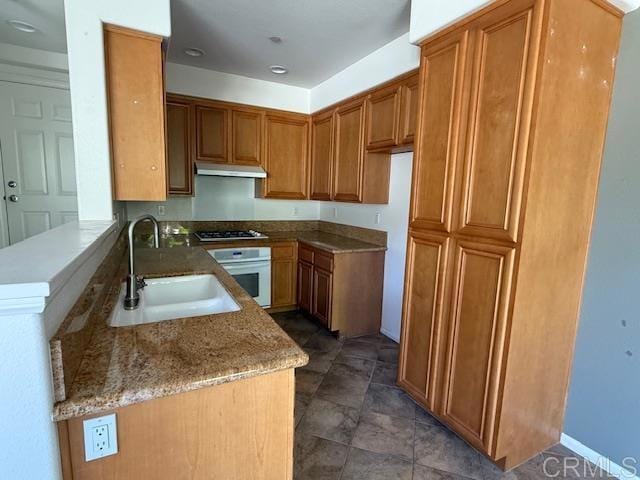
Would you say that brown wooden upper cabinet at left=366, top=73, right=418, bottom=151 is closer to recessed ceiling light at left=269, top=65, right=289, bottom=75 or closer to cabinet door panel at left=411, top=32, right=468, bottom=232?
cabinet door panel at left=411, top=32, right=468, bottom=232

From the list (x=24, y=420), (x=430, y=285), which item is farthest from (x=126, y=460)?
(x=430, y=285)

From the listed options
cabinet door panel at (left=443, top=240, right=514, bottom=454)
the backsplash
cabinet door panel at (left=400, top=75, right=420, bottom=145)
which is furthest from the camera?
the backsplash

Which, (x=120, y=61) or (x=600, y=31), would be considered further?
(x=120, y=61)

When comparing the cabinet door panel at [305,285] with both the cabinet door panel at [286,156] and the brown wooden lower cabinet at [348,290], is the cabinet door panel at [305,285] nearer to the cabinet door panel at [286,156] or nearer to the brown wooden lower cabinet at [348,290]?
→ the brown wooden lower cabinet at [348,290]

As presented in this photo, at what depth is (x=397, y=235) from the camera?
307 centimetres

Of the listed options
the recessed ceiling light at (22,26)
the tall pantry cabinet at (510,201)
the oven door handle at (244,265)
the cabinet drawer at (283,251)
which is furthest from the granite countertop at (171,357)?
the recessed ceiling light at (22,26)

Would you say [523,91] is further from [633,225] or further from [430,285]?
[430,285]

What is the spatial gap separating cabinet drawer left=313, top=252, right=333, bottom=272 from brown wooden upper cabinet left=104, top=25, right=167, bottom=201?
155cm

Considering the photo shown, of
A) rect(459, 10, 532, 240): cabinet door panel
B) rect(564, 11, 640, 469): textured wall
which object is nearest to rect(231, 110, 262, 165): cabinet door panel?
rect(459, 10, 532, 240): cabinet door panel

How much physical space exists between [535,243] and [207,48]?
2.92 m

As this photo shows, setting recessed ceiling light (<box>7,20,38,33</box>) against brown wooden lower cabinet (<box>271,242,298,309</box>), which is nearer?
recessed ceiling light (<box>7,20,38,33</box>)

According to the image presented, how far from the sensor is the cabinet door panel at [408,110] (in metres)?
2.45

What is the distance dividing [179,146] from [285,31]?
1.53 metres

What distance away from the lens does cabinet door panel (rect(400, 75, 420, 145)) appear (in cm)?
245
